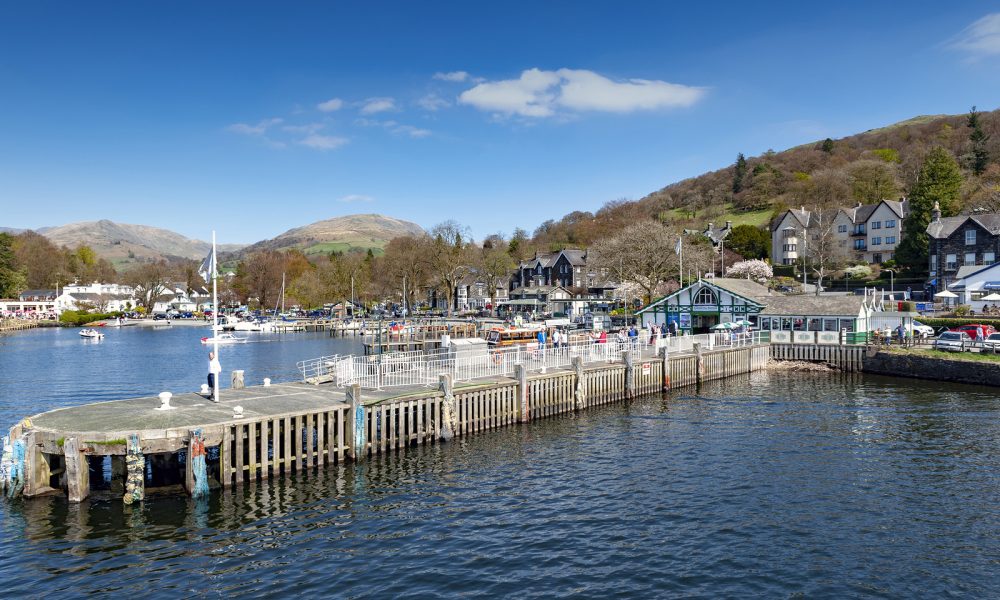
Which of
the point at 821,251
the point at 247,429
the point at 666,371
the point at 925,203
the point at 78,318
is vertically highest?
the point at 925,203

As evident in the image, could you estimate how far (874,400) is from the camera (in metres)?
37.3

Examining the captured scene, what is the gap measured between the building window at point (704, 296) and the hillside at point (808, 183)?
62021 mm

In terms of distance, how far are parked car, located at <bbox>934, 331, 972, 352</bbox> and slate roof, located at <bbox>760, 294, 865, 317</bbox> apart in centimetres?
595

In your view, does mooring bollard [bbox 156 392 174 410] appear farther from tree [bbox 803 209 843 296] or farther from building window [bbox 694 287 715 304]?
tree [bbox 803 209 843 296]

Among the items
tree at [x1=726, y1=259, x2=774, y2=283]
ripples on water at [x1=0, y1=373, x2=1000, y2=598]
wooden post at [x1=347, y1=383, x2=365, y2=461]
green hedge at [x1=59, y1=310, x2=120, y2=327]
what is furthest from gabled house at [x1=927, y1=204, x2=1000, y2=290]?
green hedge at [x1=59, y1=310, x2=120, y2=327]

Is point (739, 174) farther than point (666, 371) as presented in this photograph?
Yes

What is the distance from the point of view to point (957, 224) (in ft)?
269

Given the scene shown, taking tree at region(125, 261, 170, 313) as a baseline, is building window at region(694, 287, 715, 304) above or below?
below

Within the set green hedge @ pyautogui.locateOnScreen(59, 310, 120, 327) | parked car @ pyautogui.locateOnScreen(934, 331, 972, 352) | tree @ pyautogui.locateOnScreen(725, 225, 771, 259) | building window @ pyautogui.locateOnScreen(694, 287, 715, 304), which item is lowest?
parked car @ pyautogui.locateOnScreen(934, 331, 972, 352)

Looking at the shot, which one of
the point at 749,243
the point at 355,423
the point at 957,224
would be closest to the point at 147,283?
the point at 749,243

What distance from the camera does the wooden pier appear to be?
19.2m

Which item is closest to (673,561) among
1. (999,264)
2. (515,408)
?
(515,408)

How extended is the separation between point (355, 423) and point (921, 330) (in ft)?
164

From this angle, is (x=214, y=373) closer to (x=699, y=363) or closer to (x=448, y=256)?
(x=699, y=363)
